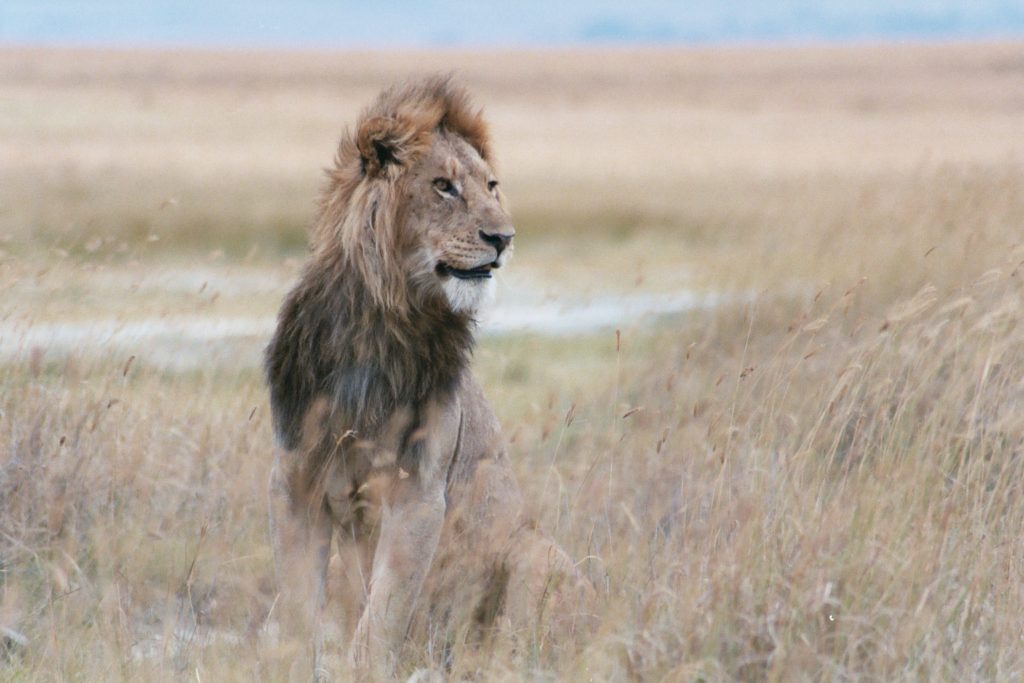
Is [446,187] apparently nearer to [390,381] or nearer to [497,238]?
[497,238]

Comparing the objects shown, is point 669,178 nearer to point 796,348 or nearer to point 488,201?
point 796,348

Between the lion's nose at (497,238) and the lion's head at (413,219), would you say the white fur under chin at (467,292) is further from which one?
the lion's nose at (497,238)

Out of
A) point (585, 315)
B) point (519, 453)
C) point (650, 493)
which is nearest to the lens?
point (650, 493)

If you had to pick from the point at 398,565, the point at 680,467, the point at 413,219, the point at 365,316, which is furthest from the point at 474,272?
the point at 680,467

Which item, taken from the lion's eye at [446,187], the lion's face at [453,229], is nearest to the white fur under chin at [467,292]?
the lion's face at [453,229]

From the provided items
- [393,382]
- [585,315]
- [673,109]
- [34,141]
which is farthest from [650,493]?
[673,109]

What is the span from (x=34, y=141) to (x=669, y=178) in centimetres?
1619

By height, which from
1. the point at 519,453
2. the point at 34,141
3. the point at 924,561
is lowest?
the point at 34,141

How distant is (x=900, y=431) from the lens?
222 inches

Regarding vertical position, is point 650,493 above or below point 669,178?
above

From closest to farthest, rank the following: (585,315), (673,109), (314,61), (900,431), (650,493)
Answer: (900,431), (650,493), (585,315), (673,109), (314,61)

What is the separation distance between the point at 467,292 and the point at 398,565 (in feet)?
3.01

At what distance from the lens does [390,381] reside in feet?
16.6

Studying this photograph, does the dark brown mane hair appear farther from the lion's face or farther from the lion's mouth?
the lion's mouth
